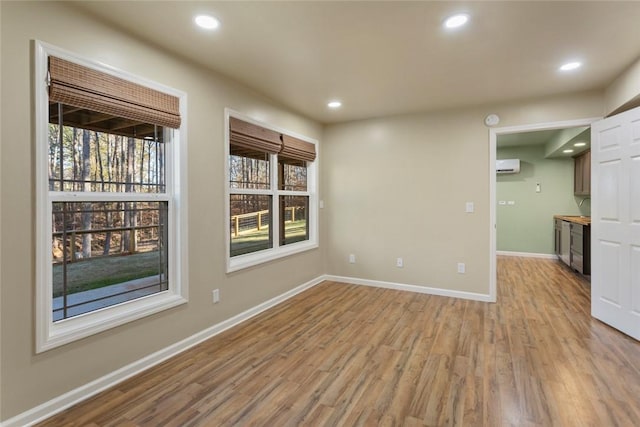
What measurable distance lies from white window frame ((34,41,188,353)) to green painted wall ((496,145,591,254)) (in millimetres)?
6834

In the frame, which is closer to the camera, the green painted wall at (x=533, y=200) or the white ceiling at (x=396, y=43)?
the white ceiling at (x=396, y=43)

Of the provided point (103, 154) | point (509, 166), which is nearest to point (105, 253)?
point (103, 154)

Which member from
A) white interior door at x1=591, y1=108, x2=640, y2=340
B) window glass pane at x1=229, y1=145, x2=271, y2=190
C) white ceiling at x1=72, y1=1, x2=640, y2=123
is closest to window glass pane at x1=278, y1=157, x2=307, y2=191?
window glass pane at x1=229, y1=145, x2=271, y2=190

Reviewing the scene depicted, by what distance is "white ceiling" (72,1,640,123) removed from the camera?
77.9 inches

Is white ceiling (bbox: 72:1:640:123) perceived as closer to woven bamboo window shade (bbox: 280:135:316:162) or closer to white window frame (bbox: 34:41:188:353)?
white window frame (bbox: 34:41:188:353)

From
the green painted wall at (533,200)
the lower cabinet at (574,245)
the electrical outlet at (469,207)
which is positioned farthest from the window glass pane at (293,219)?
the green painted wall at (533,200)

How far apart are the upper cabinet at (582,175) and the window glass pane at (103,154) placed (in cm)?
673

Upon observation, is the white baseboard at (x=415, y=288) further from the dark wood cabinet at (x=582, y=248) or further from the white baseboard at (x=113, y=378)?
the dark wood cabinet at (x=582, y=248)

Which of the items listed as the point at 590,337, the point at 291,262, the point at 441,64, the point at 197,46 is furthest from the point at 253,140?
the point at 590,337

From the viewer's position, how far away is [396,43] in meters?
2.38

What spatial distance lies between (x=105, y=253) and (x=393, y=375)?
2235 mm

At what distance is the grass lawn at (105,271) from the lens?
206 centimetres

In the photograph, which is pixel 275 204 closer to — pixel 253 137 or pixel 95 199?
pixel 253 137

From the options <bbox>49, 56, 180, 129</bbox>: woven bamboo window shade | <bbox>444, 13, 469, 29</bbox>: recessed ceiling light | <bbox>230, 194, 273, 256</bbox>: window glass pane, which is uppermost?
<bbox>444, 13, 469, 29</bbox>: recessed ceiling light
